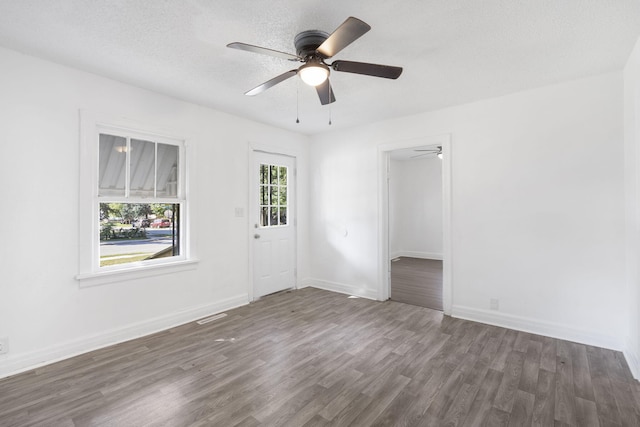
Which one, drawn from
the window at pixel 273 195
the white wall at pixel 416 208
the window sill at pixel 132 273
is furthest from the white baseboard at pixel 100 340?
the white wall at pixel 416 208

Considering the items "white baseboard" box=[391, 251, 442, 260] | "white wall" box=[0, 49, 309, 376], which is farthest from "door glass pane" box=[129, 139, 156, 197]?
"white baseboard" box=[391, 251, 442, 260]

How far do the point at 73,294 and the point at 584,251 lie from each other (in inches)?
196

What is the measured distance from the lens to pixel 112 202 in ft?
10.2

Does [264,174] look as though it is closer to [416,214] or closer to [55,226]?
[55,226]

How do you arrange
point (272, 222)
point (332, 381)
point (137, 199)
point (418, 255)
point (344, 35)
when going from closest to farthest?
point (344, 35)
point (332, 381)
point (137, 199)
point (272, 222)
point (418, 255)

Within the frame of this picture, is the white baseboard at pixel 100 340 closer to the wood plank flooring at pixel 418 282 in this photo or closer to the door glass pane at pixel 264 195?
A: the door glass pane at pixel 264 195

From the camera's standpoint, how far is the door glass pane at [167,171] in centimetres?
352

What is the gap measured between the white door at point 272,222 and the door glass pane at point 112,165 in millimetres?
1653

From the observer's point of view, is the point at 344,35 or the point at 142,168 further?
the point at 142,168

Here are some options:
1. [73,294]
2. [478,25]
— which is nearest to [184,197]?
[73,294]

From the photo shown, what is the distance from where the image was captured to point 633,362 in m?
2.46

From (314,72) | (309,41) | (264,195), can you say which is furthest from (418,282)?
(309,41)

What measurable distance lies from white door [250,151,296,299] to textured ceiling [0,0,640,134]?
1526mm

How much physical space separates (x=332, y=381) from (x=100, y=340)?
2323 mm
